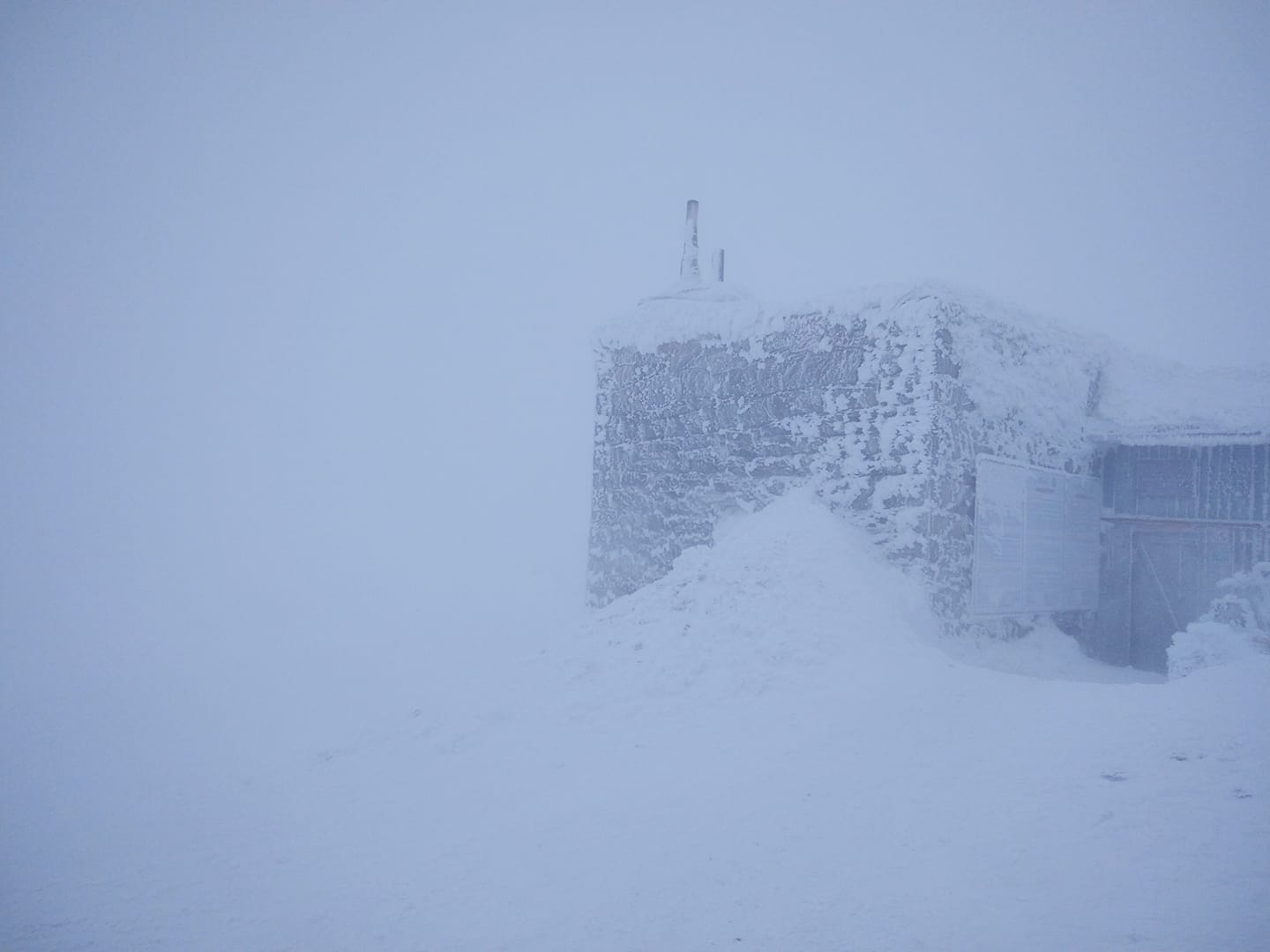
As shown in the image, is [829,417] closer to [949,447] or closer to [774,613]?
[949,447]

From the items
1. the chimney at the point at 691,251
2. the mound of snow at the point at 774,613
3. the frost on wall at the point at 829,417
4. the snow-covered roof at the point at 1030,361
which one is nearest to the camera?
the mound of snow at the point at 774,613

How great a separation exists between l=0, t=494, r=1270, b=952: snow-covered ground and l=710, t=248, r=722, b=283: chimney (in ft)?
19.6

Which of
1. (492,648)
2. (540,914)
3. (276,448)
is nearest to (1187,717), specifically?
(540,914)

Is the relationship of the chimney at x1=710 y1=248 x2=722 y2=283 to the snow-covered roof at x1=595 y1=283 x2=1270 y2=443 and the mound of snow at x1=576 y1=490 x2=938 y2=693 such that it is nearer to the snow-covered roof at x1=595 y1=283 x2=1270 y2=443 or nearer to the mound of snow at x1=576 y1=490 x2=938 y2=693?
the snow-covered roof at x1=595 y1=283 x2=1270 y2=443

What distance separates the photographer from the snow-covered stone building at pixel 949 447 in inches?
360

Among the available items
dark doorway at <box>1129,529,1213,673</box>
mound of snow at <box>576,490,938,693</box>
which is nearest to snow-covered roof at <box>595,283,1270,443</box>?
dark doorway at <box>1129,529,1213,673</box>

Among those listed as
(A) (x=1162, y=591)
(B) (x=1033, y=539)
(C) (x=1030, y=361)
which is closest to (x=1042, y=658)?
(B) (x=1033, y=539)

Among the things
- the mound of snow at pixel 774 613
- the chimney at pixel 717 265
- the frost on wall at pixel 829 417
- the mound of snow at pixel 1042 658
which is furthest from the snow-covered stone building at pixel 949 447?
the chimney at pixel 717 265

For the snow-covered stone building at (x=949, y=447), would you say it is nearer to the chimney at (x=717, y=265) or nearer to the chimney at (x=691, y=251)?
the chimney at (x=691, y=251)

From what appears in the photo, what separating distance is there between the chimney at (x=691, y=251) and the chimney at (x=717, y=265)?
0.50 m

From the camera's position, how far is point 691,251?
13.4 metres

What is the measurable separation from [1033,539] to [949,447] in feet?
7.35

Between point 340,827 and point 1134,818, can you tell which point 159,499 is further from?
point 1134,818

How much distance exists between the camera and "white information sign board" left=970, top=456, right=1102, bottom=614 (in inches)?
373
